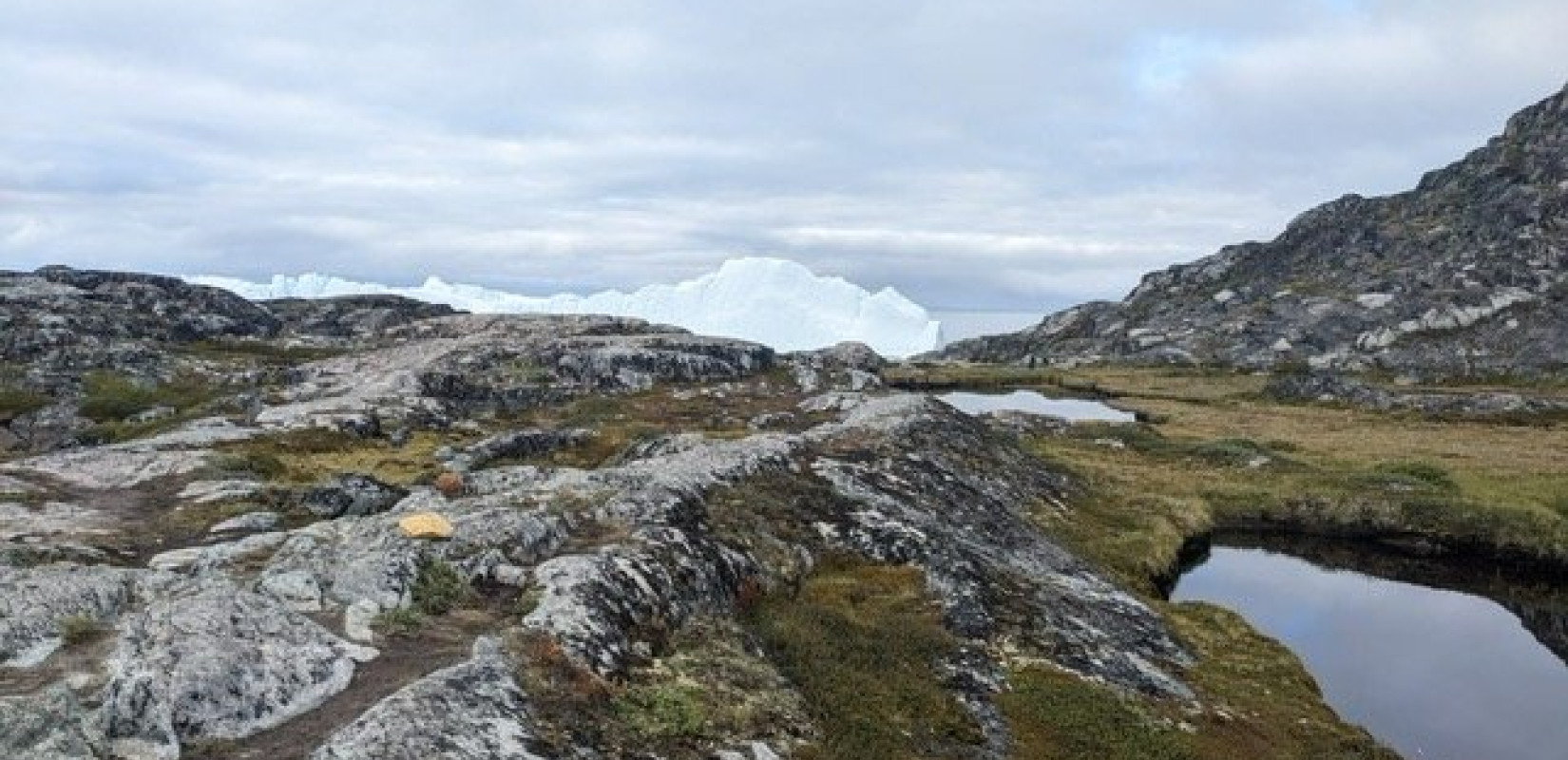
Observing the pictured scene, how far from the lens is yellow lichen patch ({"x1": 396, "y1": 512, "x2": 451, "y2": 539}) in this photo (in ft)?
96.0

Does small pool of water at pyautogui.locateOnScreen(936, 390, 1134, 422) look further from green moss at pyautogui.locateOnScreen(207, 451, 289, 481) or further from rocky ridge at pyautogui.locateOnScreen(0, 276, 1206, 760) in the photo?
green moss at pyautogui.locateOnScreen(207, 451, 289, 481)

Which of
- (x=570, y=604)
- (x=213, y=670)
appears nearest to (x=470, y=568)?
(x=570, y=604)

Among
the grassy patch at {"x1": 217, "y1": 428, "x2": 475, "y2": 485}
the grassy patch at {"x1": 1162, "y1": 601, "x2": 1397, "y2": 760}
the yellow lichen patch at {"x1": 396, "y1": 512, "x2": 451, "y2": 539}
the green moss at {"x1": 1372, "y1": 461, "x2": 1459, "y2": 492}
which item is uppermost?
the yellow lichen patch at {"x1": 396, "y1": 512, "x2": 451, "y2": 539}

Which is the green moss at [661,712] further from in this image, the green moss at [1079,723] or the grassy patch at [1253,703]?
the grassy patch at [1253,703]

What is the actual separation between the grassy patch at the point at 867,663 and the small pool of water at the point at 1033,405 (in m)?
86.3

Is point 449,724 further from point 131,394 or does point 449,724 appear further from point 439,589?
point 131,394

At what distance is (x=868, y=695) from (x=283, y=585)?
→ 48.7 ft

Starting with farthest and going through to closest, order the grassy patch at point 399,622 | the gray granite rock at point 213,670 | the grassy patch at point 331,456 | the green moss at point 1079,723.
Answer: the grassy patch at point 331,456
the green moss at point 1079,723
the grassy patch at point 399,622
the gray granite rock at point 213,670

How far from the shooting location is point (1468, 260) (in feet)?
650

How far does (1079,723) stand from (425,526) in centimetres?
1889

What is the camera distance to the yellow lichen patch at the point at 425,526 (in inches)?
1152

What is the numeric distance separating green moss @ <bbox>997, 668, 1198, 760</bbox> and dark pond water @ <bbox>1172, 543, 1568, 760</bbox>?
556 inches

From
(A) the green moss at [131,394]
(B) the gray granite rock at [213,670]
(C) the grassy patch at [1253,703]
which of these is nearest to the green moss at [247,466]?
(B) the gray granite rock at [213,670]

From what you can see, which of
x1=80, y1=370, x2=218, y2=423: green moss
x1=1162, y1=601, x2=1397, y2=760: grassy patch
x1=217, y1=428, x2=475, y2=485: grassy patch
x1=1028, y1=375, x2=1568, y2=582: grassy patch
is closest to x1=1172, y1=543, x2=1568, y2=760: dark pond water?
x1=1028, y1=375, x2=1568, y2=582: grassy patch
